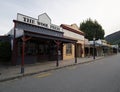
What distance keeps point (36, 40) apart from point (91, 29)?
131ft

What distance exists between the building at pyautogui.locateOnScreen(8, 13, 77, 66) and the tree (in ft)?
110

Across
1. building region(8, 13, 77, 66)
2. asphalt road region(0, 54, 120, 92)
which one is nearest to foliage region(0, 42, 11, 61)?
building region(8, 13, 77, 66)

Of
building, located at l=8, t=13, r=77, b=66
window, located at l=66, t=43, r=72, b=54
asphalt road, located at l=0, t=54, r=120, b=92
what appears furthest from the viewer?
window, located at l=66, t=43, r=72, b=54

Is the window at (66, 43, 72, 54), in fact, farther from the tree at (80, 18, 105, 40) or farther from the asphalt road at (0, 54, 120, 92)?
the tree at (80, 18, 105, 40)

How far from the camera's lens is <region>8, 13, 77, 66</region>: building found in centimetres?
1659

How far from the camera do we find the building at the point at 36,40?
653 inches

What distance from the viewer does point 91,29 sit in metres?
57.2

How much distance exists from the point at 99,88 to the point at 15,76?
5.47 metres

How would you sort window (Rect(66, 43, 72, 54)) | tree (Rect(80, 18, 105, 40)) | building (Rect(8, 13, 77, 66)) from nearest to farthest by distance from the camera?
1. building (Rect(8, 13, 77, 66))
2. window (Rect(66, 43, 72, 54))
3. tree (Rect(80, 18, 105, 40))

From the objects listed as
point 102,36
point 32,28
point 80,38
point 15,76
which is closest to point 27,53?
point 32,28

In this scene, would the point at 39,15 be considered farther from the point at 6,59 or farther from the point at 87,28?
the point at 87,28

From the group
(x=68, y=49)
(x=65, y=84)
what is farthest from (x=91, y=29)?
(x=65, y=84)

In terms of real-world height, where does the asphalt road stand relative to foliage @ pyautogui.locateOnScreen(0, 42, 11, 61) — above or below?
below

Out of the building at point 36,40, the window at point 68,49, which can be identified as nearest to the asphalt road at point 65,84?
the building at point 36,40
